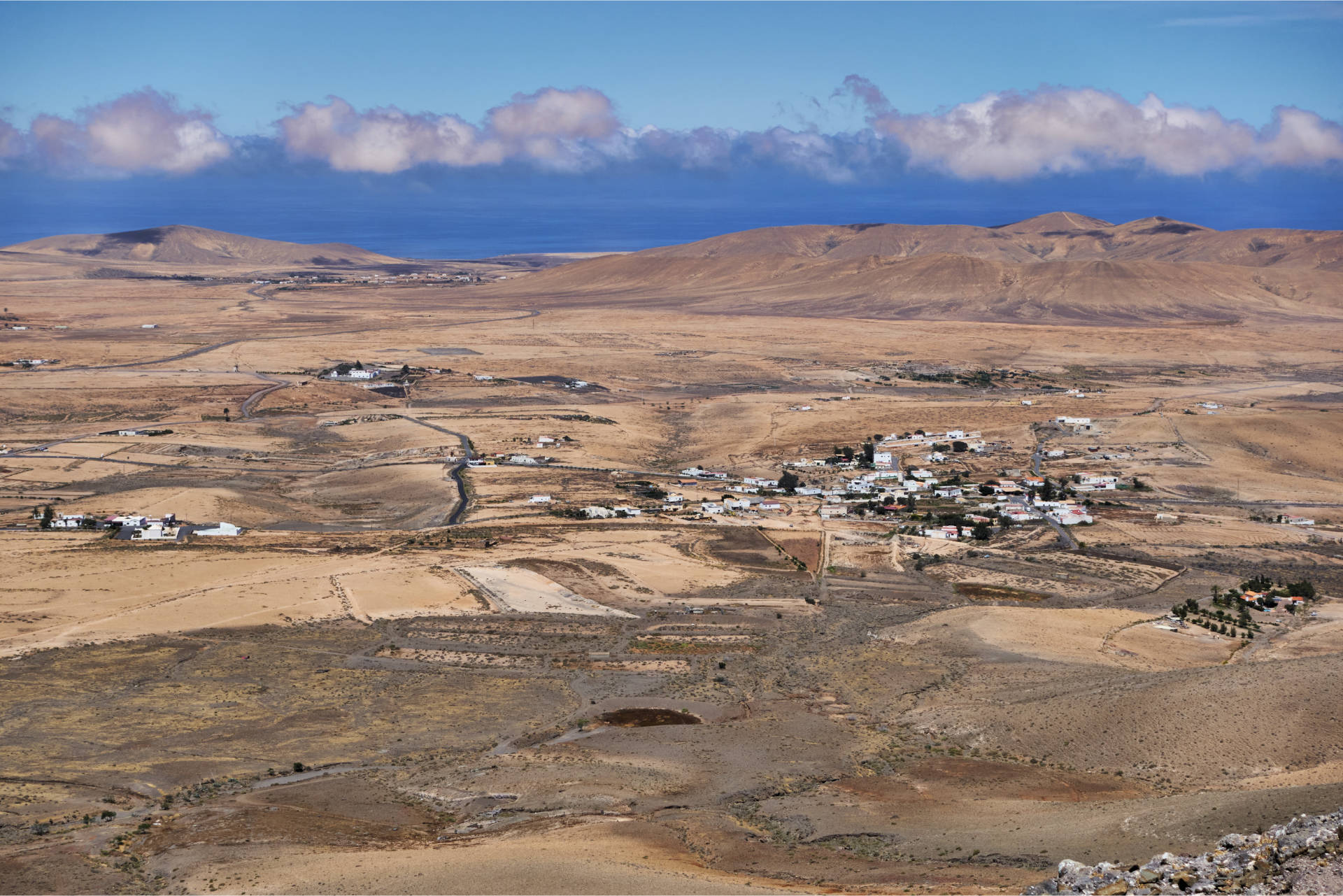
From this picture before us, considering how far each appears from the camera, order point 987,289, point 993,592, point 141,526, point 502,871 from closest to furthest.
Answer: point 502,871 → point 993,592 → point 141,526 → point 987,289

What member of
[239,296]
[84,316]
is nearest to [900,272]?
[239,296]

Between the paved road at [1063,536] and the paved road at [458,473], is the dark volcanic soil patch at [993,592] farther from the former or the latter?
the paved road at [458,473]

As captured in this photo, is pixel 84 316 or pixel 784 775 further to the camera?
pixel 84 316

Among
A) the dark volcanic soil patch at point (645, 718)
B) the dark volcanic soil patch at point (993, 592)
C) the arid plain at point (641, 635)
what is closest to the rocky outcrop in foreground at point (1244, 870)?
the arid plain at point (641, 635)

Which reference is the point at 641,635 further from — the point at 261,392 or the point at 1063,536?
the point at 261,392

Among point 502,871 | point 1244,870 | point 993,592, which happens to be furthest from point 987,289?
point 1244,870

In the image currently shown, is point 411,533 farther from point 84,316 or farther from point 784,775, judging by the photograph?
point 84,316

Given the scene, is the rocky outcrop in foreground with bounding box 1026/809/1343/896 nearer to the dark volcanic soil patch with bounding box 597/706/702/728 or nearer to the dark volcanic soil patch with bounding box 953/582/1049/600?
the dark volcanic soil patch with bounding box 597/706/702/728
